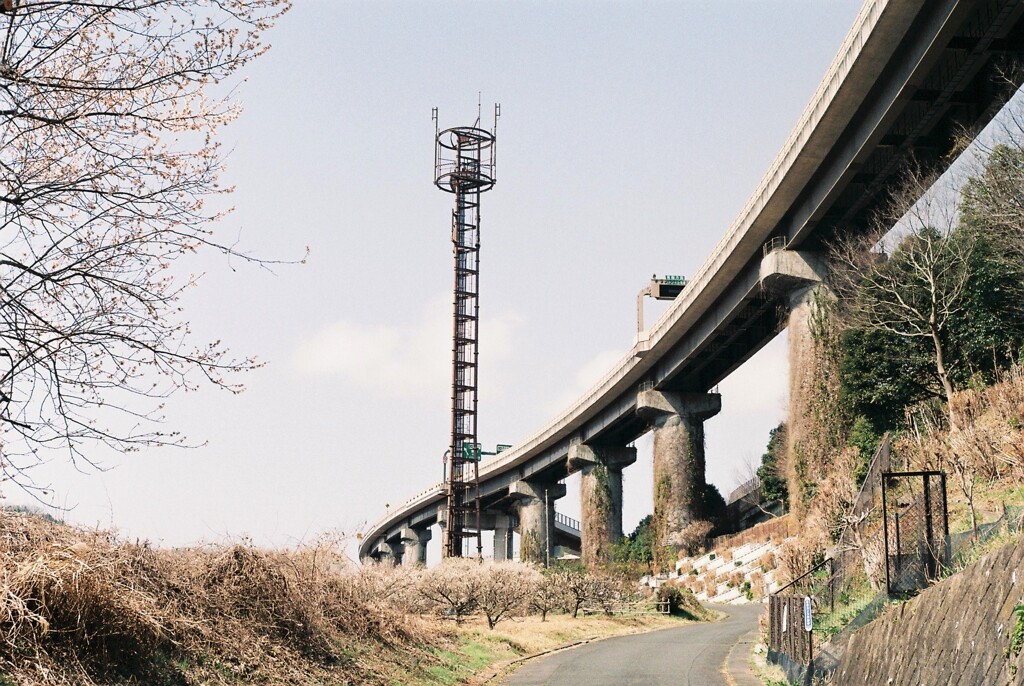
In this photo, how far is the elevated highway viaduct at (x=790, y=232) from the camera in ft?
93.3

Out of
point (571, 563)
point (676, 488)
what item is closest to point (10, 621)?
point (676, 488)

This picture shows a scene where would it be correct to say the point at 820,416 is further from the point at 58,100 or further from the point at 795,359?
the point at 58,100

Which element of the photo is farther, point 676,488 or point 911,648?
point 676,488

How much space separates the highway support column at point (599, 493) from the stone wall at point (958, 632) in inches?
2080

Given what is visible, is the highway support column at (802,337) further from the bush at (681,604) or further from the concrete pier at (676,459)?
the concrete pier at (676,459)

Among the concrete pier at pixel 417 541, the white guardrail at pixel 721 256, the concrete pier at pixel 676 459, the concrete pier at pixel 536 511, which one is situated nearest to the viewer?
the white guardrail at pixel 721 256

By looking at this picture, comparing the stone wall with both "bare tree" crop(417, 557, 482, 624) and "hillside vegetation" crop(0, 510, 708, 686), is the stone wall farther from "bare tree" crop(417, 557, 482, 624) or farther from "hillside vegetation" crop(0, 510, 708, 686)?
"bare tree" crop(417, 557, 482, 624)

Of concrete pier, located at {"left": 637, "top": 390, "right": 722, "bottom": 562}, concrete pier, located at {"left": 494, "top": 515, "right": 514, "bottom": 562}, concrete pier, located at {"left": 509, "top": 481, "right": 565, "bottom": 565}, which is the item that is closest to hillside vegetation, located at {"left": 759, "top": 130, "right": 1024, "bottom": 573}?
concrete pier, located at {"left": 637, "top": 390, "right": 722, "bottom": 562}

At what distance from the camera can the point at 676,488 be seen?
189 ft

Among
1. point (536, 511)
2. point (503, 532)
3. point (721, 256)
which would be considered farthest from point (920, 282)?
point (503, 532)

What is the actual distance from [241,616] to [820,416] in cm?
2837

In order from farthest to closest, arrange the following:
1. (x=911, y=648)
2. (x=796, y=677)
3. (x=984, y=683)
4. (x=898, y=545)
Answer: (x=796, y=677)
(x=898, y=545)
(x=911, y=648)
(x=984, y=683)

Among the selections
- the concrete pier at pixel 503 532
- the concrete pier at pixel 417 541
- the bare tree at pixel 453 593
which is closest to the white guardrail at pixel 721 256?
the concrete pier at pixel 503 532

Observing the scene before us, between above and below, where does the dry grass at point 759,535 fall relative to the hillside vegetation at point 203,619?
above
